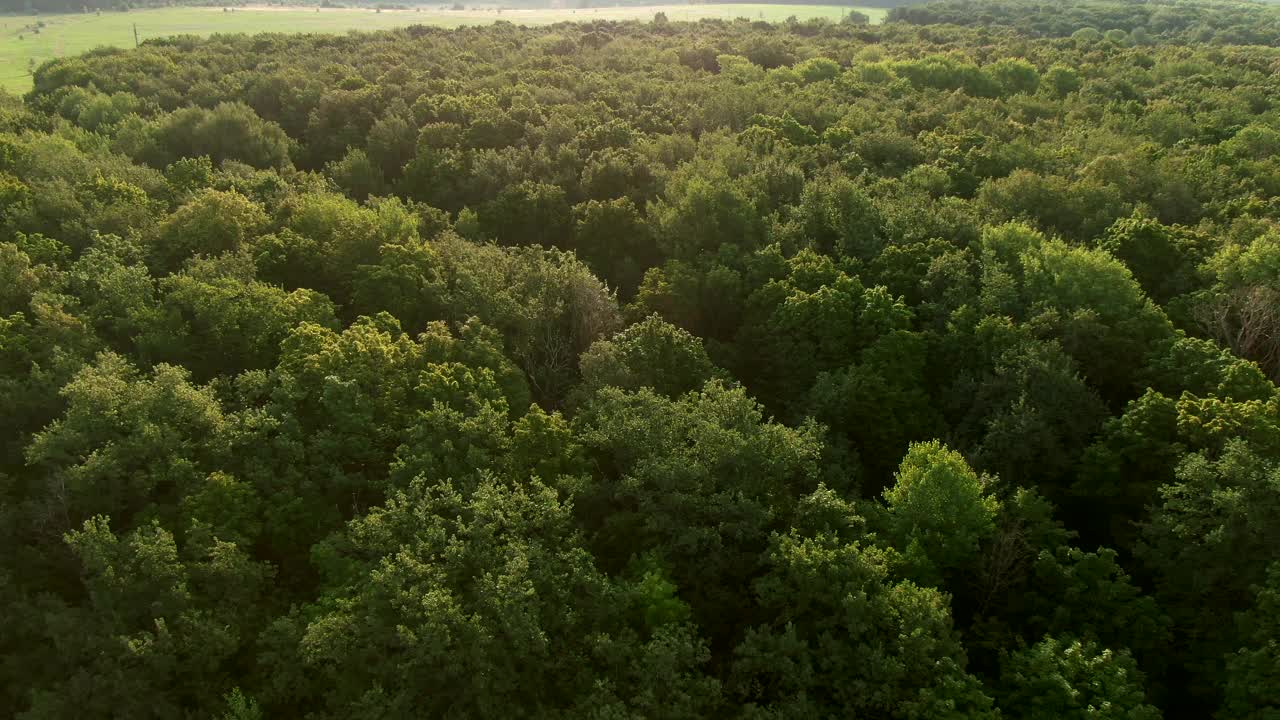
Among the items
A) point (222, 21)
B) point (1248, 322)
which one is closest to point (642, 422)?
point (1248, 322)

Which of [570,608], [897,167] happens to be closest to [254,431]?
[570,608]

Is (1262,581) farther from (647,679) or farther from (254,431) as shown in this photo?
(254,431)

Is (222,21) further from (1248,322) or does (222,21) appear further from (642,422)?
(1248,322)

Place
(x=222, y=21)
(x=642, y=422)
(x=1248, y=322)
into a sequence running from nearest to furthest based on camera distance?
(x=642, y=422) → (x=1248, y=322) → (x=222, y=21)

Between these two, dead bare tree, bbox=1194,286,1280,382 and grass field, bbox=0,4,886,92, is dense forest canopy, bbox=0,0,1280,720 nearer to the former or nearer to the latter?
dead bare tree, bbox=1194,286,1280,382

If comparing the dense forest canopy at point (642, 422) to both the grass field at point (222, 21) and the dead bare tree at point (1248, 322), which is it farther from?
the grass field at point (222, 21)

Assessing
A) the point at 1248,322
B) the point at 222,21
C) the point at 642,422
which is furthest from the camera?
the point at 222,21
